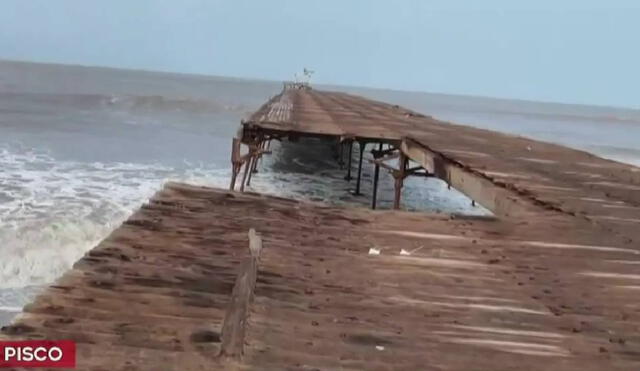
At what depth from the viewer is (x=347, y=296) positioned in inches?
112

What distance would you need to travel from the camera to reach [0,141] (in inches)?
870

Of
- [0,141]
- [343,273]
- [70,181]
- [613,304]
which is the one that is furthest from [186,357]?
[0,141]

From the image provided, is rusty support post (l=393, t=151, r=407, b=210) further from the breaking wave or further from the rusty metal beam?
the breaking wave

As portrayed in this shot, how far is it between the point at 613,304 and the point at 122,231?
7.91ft

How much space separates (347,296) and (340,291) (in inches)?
2.5

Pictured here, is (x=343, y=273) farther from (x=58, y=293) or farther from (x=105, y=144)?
(x=105, y=144)

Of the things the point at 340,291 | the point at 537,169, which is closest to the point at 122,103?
the point at 537,169

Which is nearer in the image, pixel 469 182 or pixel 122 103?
pixel 469 182

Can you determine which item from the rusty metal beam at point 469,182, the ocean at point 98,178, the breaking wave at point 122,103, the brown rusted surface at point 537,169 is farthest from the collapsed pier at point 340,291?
the breaking wave at point 122,103

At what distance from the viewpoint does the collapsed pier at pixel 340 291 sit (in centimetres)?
222

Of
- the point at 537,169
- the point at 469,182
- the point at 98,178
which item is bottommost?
the point at 98,178

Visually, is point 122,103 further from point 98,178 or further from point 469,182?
point 469,182

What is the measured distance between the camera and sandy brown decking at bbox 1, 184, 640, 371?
221 cm

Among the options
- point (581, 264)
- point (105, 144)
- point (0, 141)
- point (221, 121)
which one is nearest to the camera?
point (581, 264)
